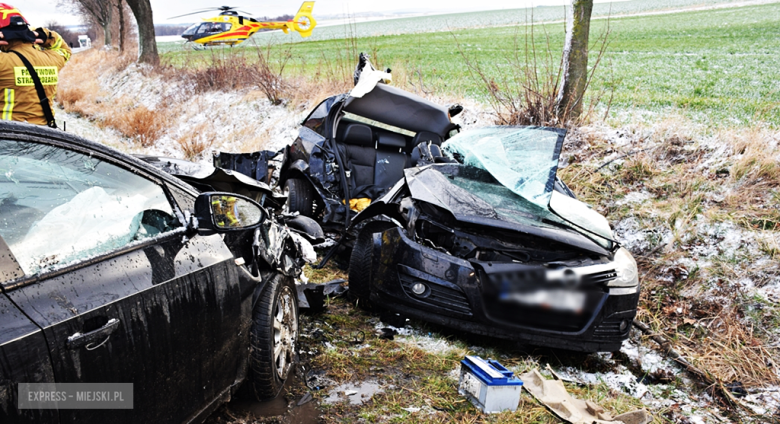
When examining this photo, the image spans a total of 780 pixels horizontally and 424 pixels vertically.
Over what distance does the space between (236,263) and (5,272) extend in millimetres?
1107

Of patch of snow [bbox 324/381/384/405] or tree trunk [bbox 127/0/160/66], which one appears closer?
patch of snow [bbox 324/381/384/405]

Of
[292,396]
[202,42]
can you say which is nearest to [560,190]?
[292,396]

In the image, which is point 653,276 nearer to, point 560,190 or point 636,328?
point 636,328

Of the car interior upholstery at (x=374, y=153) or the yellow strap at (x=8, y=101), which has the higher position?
the yellow strap at (x=8, y=101)

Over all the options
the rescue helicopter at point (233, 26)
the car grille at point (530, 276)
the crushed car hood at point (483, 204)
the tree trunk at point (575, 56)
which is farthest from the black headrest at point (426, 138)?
the rescue helicopter at point (233, 26)

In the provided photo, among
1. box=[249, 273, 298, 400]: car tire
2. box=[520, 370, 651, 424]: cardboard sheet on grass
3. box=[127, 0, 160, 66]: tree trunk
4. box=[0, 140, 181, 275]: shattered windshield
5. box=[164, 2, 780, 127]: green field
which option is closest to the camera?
box=[0, 140, 181, 275]: shattered windshield

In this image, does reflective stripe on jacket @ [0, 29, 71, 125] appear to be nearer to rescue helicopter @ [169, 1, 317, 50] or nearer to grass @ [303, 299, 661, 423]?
grass @ [303, 299, 661, 423]

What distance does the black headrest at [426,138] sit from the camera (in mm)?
6246

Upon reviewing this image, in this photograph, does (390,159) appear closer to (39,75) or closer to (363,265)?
(363,265)

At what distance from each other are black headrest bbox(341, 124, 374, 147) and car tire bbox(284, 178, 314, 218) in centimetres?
68

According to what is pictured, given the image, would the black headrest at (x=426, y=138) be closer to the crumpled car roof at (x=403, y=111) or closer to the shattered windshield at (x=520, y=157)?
A: the crumpled car roof at (x=403, y=111)

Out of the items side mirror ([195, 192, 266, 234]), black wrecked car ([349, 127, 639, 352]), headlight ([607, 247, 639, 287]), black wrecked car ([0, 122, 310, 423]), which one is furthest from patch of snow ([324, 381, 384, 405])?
headlight ([607, 247, 639, 287])

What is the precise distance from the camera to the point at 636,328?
4.50 meters

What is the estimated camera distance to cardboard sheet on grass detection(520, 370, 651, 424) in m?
3.11
